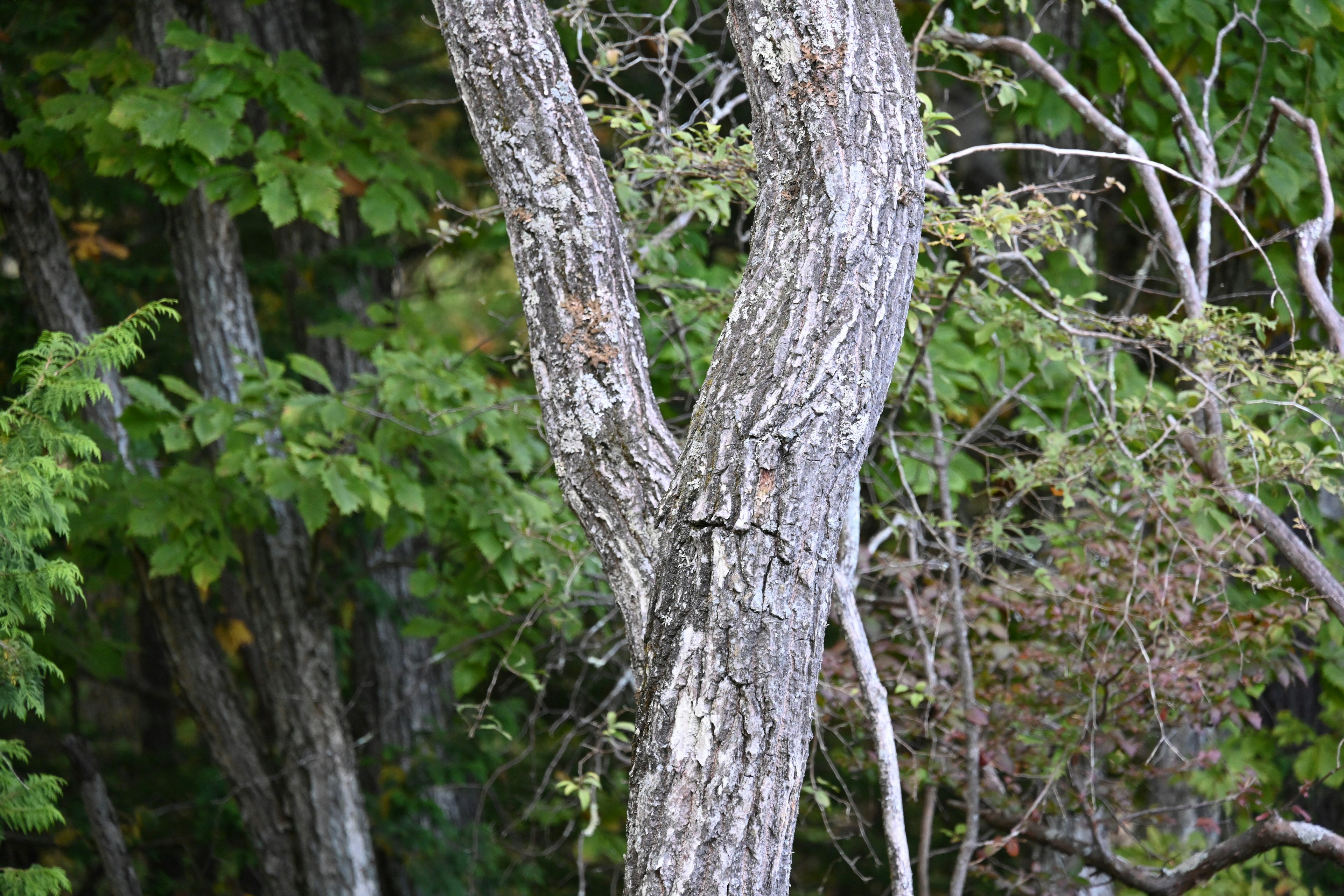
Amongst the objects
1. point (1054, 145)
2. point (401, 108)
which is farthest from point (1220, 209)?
point (401, 108)

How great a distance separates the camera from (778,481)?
170 centimetres

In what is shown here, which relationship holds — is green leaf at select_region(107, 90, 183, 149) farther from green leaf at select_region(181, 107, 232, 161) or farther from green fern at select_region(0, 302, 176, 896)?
green fern at select_region(0, 302, 176, 896)

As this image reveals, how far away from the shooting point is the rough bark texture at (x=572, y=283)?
2041mm

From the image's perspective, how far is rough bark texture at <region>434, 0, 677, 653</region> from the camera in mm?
2041

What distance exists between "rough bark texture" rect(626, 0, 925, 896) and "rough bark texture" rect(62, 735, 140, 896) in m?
3.21

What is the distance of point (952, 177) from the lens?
6320 mm

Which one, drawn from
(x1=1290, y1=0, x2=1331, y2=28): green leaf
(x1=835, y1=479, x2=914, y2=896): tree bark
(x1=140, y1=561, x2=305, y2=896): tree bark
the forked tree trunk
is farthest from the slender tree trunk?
(x1=1290, y1=0, x2=1331, y2=28): green leaf

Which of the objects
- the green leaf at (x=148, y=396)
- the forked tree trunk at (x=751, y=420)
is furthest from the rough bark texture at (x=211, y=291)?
the forked tree trunk at (x=751, y=420)

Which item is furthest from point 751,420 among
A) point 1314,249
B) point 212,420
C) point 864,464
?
point 212,420

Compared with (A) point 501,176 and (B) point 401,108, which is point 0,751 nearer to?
(A) point 501,176

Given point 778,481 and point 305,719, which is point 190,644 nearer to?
point 305,719

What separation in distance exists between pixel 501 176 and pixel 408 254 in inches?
185

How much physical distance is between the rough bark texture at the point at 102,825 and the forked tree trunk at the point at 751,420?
3065 mm

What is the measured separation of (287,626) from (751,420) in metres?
3.59
